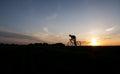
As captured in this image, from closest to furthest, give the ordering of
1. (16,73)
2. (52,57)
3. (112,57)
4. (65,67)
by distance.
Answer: (16,73) → (65,67) → (52,57) → (112,57)

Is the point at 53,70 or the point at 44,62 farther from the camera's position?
the point at 44,62

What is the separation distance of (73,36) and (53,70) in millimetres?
20845

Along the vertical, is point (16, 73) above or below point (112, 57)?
below

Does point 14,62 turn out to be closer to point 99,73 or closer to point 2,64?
point 2,64

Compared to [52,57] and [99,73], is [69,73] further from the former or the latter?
[52,57]

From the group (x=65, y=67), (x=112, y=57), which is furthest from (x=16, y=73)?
(x=112, y=57)

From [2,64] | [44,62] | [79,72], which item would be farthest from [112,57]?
[2,64]

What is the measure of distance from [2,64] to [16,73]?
1.47 metres

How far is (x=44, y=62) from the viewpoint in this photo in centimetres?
856

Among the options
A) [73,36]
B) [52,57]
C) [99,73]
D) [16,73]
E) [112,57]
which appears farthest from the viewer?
[73,36]

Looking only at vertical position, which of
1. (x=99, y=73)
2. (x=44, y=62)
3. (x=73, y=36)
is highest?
(x=73, y=36)

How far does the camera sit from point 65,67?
805 centimetres

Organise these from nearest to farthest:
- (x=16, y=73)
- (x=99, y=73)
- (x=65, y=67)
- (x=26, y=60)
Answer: (x=16, y=73) → (x=99, y=73) → (x=65, y=67) → (x=26, y=60)

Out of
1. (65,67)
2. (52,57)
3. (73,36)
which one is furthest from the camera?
(73,36)
